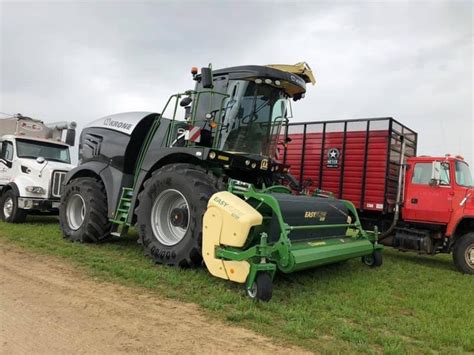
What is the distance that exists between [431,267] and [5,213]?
10.2m

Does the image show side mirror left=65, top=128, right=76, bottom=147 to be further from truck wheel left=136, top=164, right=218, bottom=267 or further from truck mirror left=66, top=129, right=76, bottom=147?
truck wheel left=136, top=164, right=218, bottom=267

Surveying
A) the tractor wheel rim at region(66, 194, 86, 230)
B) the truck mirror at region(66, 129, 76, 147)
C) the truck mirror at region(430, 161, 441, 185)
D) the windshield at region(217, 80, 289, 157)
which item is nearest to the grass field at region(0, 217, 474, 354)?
the tractor wheel rim at region(66, 194, 86, 230)

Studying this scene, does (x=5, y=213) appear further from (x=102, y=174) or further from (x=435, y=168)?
(x=435, y=168)

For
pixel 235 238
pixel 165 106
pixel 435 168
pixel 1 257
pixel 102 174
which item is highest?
pixel 165 106

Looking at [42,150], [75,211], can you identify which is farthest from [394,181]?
[42,150]

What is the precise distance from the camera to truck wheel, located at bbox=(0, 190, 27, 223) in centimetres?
1061

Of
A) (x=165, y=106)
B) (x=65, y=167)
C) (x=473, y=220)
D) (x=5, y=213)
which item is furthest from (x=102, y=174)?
(x=473, y=220)

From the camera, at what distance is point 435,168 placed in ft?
29.2

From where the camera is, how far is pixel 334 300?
5062 millimetres

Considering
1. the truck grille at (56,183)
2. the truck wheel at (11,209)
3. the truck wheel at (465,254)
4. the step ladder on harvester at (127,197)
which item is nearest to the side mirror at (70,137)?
the truck grille at (56,183)

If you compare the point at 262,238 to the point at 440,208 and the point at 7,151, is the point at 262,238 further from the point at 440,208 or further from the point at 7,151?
the point at 7,151

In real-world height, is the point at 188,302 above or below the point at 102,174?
below

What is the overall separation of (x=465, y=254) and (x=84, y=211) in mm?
7386

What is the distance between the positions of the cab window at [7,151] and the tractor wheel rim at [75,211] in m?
4.20
